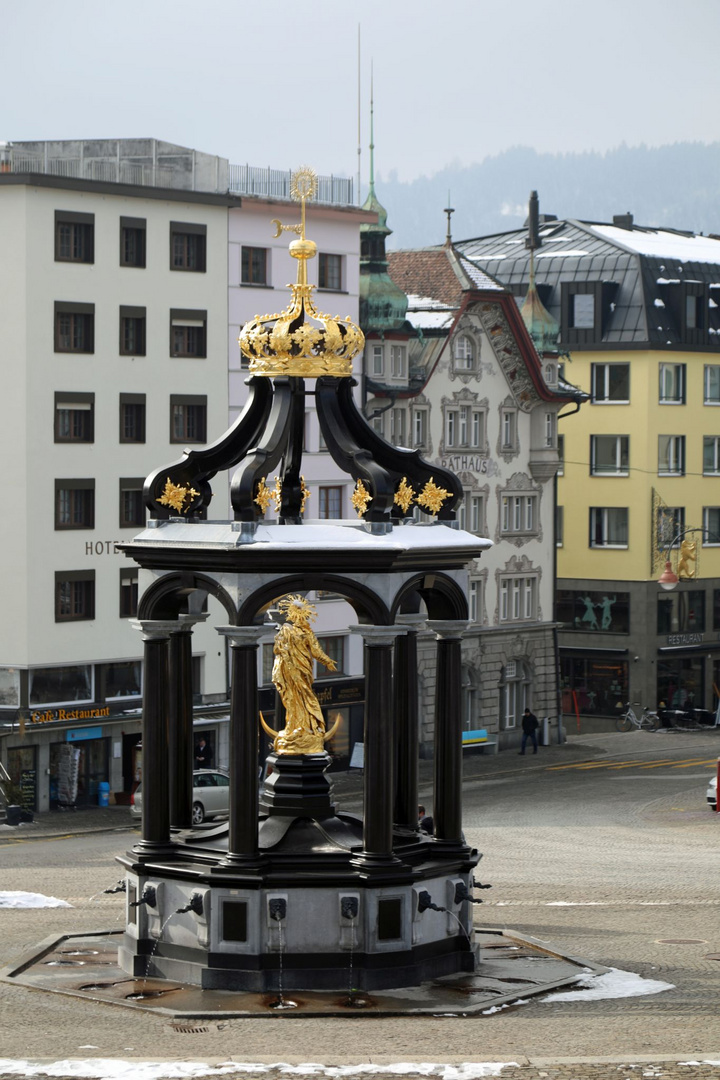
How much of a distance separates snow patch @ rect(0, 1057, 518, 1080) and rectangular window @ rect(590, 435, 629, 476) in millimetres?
78099

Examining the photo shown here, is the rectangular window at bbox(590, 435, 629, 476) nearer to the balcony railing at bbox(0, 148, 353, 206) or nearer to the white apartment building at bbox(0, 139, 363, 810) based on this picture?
the balcony railing at bbox(0, 148, 353, 206)

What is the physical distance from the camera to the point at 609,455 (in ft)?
342

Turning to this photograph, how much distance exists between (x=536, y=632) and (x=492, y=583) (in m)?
3.25

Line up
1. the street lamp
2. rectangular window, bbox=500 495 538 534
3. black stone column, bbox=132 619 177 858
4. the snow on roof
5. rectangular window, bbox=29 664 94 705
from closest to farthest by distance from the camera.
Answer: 1. black stone column, bbox=132 619 177 858
2. rectangular window, bbox=29 664 94 705
3. rectangular window, bbox=500 495 538 534
4. the street lamp
5. the snow on roof

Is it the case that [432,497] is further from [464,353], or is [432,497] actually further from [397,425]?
[464,353]

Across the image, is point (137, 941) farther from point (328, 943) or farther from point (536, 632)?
point (536, 632)

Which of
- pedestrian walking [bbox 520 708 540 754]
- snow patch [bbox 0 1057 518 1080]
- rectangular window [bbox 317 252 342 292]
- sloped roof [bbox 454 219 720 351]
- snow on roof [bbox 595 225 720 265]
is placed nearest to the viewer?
snow patch [bbox 0 1057 518 1080]

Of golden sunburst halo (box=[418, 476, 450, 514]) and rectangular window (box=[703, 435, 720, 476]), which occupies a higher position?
rectangular window (box=[703, 435, 720, 476])

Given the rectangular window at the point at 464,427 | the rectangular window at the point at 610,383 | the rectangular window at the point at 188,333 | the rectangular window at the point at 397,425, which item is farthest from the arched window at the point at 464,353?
the rectangular window at the point at 610,383

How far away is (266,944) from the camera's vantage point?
32656mm

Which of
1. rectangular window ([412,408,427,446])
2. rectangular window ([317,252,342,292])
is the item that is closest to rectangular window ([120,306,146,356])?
rectangular window ([317,252,342,292])

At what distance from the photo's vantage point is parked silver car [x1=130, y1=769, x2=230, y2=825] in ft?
199

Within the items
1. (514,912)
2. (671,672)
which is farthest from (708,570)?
(514,912)

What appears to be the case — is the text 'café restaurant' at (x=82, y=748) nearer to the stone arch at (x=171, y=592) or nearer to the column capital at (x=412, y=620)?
the column capital at (x=412, y=620)
